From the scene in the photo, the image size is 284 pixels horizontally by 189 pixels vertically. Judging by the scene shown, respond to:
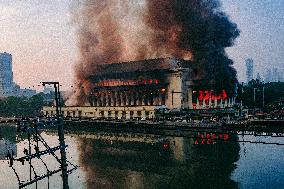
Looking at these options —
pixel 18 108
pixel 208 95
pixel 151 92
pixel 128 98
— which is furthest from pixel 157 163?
pixel 18 108

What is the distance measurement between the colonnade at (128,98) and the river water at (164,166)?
35.6m

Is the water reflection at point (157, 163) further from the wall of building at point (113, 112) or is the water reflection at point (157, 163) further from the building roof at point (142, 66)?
the building roof at point (142, 66)

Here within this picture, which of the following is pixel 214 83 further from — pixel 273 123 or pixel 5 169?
pixel 5 169

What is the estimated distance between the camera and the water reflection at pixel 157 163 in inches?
1425

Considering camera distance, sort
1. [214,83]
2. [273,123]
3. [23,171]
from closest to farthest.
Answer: [23,171]
[273,123]
[214,83]

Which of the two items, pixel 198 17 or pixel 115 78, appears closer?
pixel 198 17

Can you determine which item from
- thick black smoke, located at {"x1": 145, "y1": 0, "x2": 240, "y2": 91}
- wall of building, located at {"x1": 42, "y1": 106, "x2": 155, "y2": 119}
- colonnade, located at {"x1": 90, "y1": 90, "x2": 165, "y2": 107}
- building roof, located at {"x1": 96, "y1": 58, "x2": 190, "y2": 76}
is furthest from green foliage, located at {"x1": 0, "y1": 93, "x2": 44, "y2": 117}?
thick black smoke, located at {"x1": 145, "y1": 0, "x2": 240, "y2": 91}

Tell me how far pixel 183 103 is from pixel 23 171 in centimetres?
6379

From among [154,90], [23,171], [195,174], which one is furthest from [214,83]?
[23,171]

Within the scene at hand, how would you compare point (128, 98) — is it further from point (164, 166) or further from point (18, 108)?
point (164, 166)

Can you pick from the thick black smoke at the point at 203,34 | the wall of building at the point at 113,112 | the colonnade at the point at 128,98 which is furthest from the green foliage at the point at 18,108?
the thick black smoke at the point at 203,34

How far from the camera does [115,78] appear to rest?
112312 millimetres

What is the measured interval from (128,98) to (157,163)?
6299cm

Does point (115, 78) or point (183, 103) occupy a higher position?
point (115, 78)
